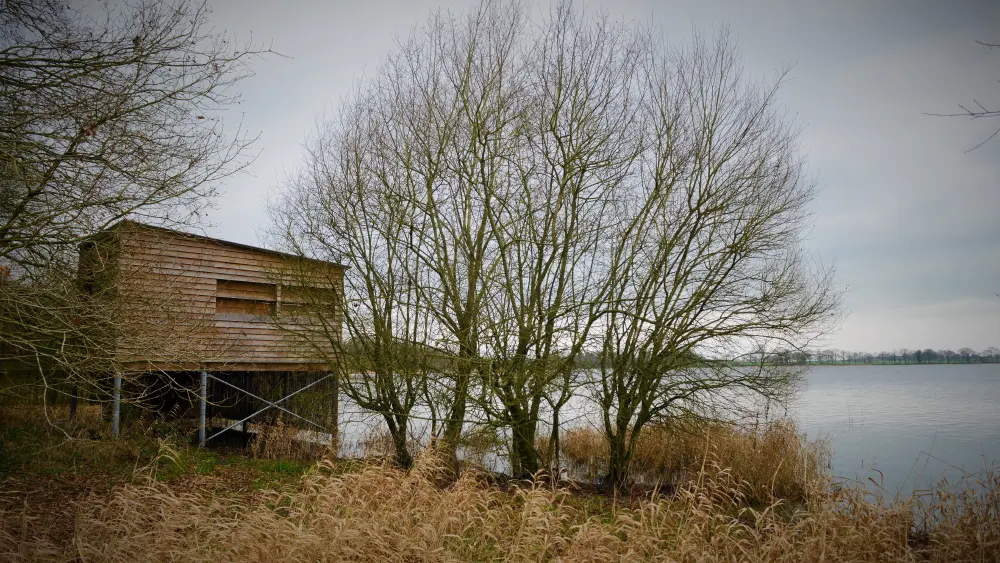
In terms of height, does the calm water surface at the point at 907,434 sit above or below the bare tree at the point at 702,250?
below

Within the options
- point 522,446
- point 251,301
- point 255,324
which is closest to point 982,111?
point 522,446

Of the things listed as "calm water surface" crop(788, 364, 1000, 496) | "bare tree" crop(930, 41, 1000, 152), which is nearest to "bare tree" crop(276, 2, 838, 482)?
"calm water surface" crop(788, 364, 1000, 496)

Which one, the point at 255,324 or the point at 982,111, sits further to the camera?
the point at 255,324

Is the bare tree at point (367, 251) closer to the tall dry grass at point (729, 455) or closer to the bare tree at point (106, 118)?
the tall dry grass at point (729, 455)

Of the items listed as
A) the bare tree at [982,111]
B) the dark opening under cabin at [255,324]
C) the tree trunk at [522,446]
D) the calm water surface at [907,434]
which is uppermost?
the bare tree at [982,111]

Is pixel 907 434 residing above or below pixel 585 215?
below

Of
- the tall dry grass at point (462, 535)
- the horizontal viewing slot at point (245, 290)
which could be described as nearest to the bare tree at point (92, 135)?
the tall dry grass at point (462, 535)

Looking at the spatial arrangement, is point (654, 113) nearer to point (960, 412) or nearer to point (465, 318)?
point (465, 318)

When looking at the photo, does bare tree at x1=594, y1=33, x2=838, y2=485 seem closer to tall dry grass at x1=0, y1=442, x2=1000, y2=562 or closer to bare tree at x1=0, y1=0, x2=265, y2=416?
tall dry grass at x1=0, y1=442, x2=1000, y2=562

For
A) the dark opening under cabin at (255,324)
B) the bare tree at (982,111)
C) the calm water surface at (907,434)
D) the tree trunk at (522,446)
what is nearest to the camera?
the bare tree at (982,111)

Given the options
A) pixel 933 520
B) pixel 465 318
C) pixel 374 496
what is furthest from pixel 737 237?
pixel 374 496

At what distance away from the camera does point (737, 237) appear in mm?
10797

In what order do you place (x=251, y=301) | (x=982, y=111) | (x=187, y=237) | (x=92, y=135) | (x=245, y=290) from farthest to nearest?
(x=251, y=301) → (x=245, y=290) → (x=187, y=237) → (x=92, y=135) → (x=982, y=111)

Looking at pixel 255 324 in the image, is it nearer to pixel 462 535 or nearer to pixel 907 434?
pixel 462 535
